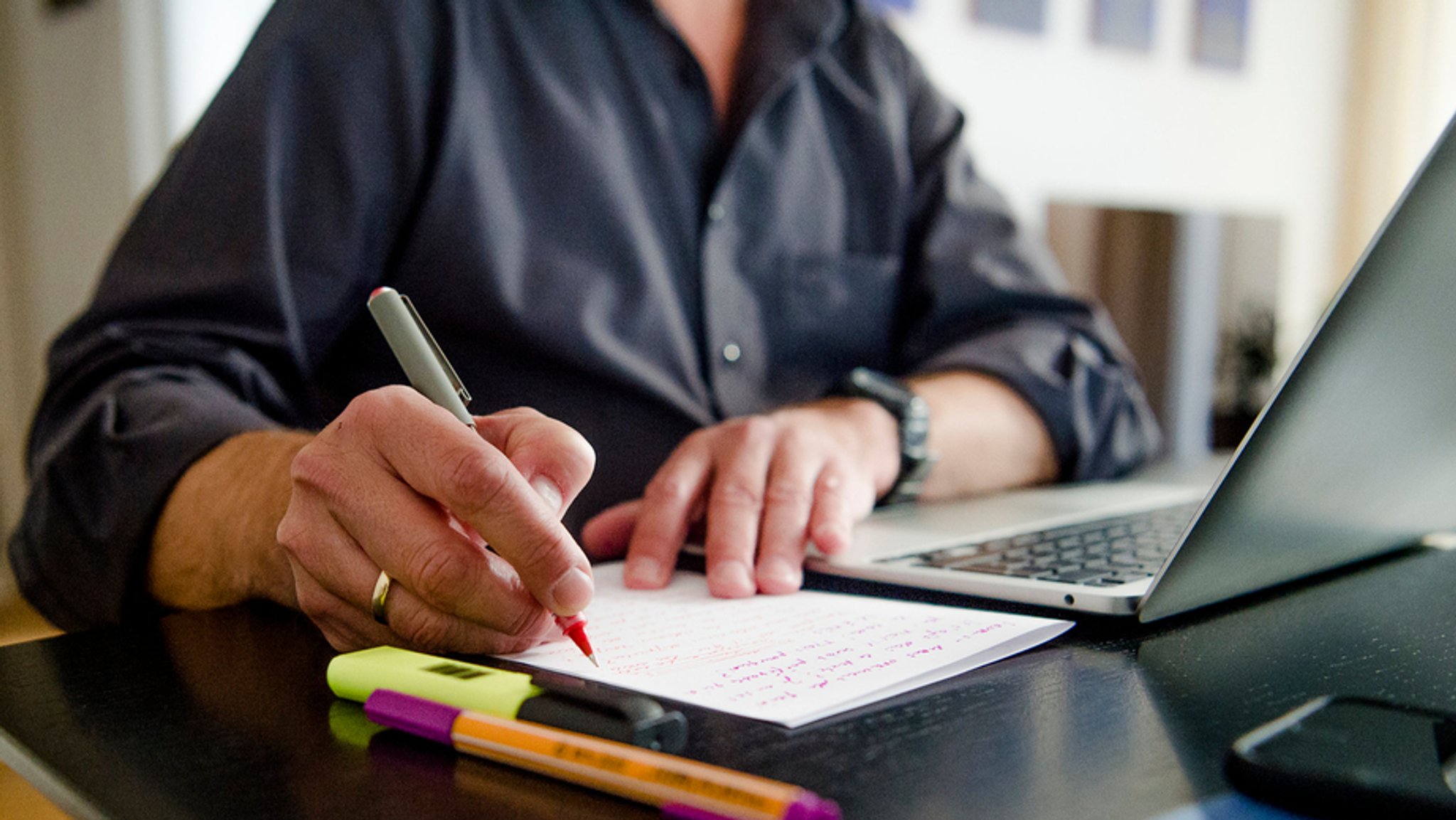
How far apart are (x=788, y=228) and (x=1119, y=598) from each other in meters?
0.61

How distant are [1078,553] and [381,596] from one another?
0.30 m

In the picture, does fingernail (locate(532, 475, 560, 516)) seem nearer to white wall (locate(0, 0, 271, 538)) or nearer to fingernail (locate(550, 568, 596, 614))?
fingernail (locate(550, 568, 596, 614))

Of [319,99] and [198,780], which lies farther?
[319,99]

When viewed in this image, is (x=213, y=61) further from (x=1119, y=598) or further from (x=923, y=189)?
(x=1119, y=598)

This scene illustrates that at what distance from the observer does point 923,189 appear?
3.49 ft

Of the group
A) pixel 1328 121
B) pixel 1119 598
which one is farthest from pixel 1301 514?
pixel 1328 121

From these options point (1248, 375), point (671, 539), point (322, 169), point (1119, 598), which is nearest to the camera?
point (1119, 598)

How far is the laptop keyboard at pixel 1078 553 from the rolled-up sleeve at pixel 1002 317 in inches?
11.9

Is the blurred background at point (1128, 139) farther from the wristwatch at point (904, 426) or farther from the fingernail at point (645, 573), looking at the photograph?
the fingernail at point (645, 573)

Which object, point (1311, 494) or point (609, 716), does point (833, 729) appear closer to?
point (609, 716)

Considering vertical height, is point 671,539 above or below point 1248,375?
above

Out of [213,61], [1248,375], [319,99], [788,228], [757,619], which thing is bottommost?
[1248,375]

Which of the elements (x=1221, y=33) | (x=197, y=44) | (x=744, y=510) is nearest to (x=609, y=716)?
(x=744, y=510)

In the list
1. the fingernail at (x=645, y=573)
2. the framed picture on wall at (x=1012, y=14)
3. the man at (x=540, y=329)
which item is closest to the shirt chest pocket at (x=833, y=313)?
the man at (x=540, y=329)
